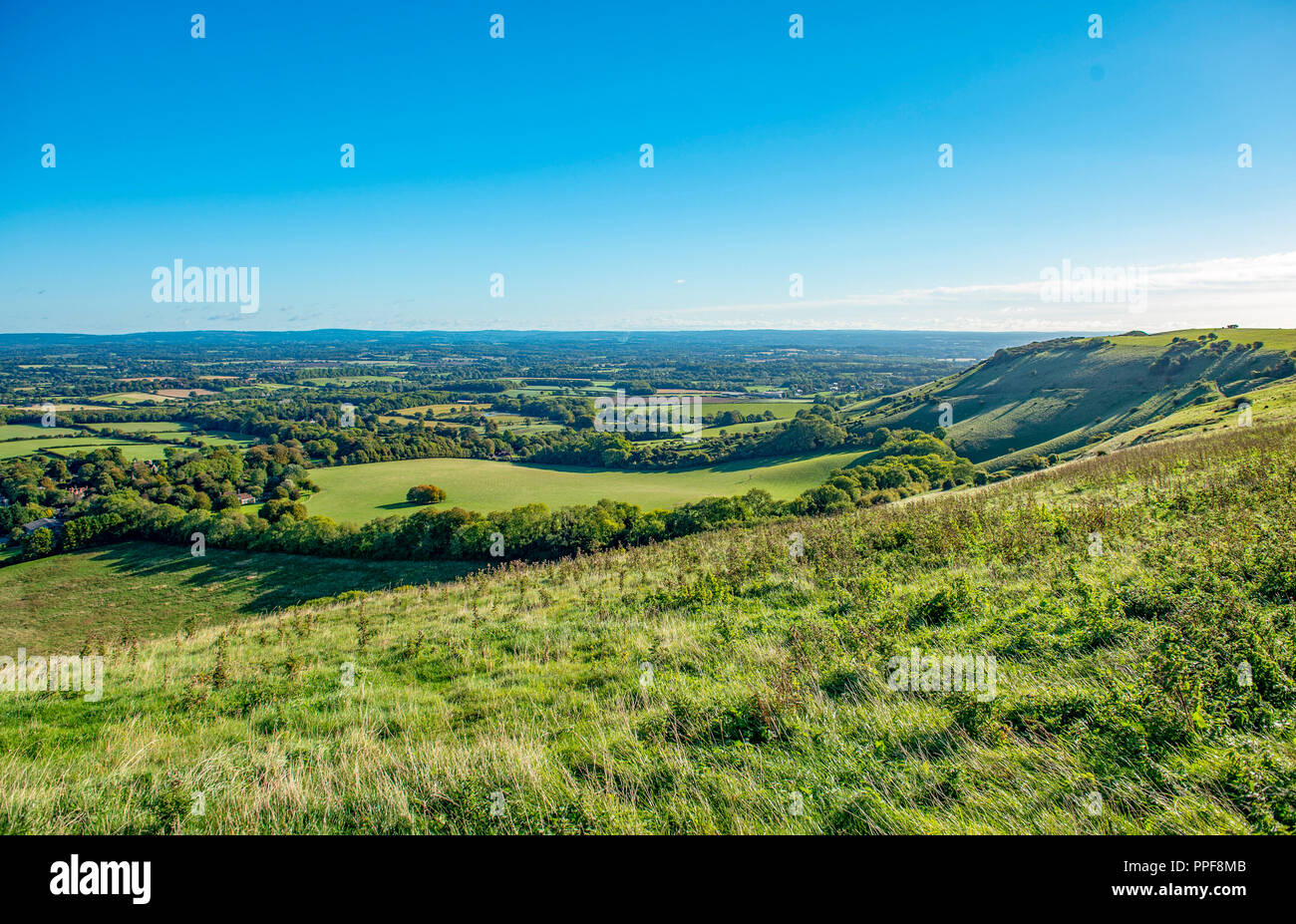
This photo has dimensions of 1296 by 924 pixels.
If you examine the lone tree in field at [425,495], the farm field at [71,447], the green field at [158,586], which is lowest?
the green field at [158,586]

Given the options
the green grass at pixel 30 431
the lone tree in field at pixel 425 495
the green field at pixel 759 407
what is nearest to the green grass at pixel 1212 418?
the lone tree in field at pixel 425 495

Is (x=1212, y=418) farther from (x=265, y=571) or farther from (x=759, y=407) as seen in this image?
(x=759, y=407)

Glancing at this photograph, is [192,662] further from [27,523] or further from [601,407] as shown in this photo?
[601,407]

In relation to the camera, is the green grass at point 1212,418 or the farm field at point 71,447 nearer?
the green grass at point 1212,418

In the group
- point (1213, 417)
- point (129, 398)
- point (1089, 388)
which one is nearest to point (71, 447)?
point (129, 398)

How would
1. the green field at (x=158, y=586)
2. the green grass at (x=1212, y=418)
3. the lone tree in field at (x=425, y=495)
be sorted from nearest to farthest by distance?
the green grass at (x=1212, y=418)
the green field at (x=158, y=586)
the lone tree in field at (x=425, y=495)

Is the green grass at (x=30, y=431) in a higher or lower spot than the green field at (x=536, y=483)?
higher

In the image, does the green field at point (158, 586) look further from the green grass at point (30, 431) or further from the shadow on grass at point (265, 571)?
the green grass at point (30, 431)

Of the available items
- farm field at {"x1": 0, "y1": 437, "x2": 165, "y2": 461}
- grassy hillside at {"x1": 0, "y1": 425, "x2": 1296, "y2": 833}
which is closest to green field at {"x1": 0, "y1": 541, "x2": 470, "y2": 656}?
grassy hillside at {"x1": 0, "y1": 425, "x2": 1296, "y2": 833}
